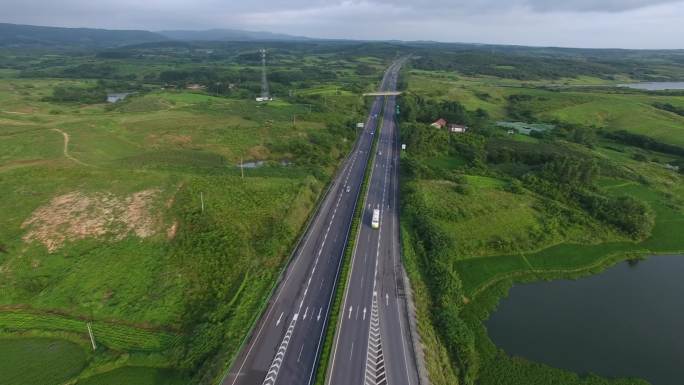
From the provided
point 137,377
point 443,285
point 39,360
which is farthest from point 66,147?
point 443,285

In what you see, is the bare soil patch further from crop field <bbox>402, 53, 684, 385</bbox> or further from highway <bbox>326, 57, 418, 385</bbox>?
crop field <bbox>402, 53, 684, 385</bbox>

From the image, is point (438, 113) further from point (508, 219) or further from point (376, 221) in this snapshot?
point (376, 221)

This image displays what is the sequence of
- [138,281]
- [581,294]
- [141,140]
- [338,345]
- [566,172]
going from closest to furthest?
[338,345]
[138,281]
[581,294]
[566,172]
[141,140]

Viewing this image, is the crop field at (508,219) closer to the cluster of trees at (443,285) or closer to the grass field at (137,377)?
the cluster of trees at (443,285)

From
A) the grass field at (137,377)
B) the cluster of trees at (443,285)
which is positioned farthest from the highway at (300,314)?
the cluster of trees at (443,285)

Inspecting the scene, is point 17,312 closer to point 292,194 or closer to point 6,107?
point 292,194

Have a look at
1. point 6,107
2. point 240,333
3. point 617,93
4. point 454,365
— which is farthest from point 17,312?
point 617,93
